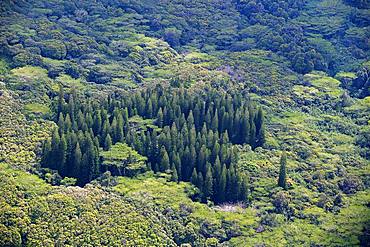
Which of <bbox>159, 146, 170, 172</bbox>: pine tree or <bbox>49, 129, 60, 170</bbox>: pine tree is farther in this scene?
<bbox>159, 146, 170, 172</bbox>: pine tree

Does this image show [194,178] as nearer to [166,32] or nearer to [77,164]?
[77,164]

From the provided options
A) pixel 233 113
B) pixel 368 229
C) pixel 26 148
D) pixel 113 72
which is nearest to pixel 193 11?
pixel 113 72

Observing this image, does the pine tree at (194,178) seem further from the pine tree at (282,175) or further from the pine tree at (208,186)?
the pine tree at (282,175)

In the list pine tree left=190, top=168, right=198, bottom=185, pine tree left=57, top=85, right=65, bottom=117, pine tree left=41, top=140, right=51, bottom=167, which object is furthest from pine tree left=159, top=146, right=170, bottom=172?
pine tree left=57, top=85, right=65, bottom=117

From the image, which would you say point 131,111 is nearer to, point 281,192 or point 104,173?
point 104,173

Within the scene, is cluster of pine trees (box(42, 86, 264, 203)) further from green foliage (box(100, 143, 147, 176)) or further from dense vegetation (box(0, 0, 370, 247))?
green foliage (box(100, 143, 147, 176))

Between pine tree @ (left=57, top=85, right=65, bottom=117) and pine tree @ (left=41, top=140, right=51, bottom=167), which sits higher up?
pine tree @ (left=57, top=85, right=65, bottom=117)

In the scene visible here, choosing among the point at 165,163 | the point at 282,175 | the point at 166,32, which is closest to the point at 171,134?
the point at 165,163
